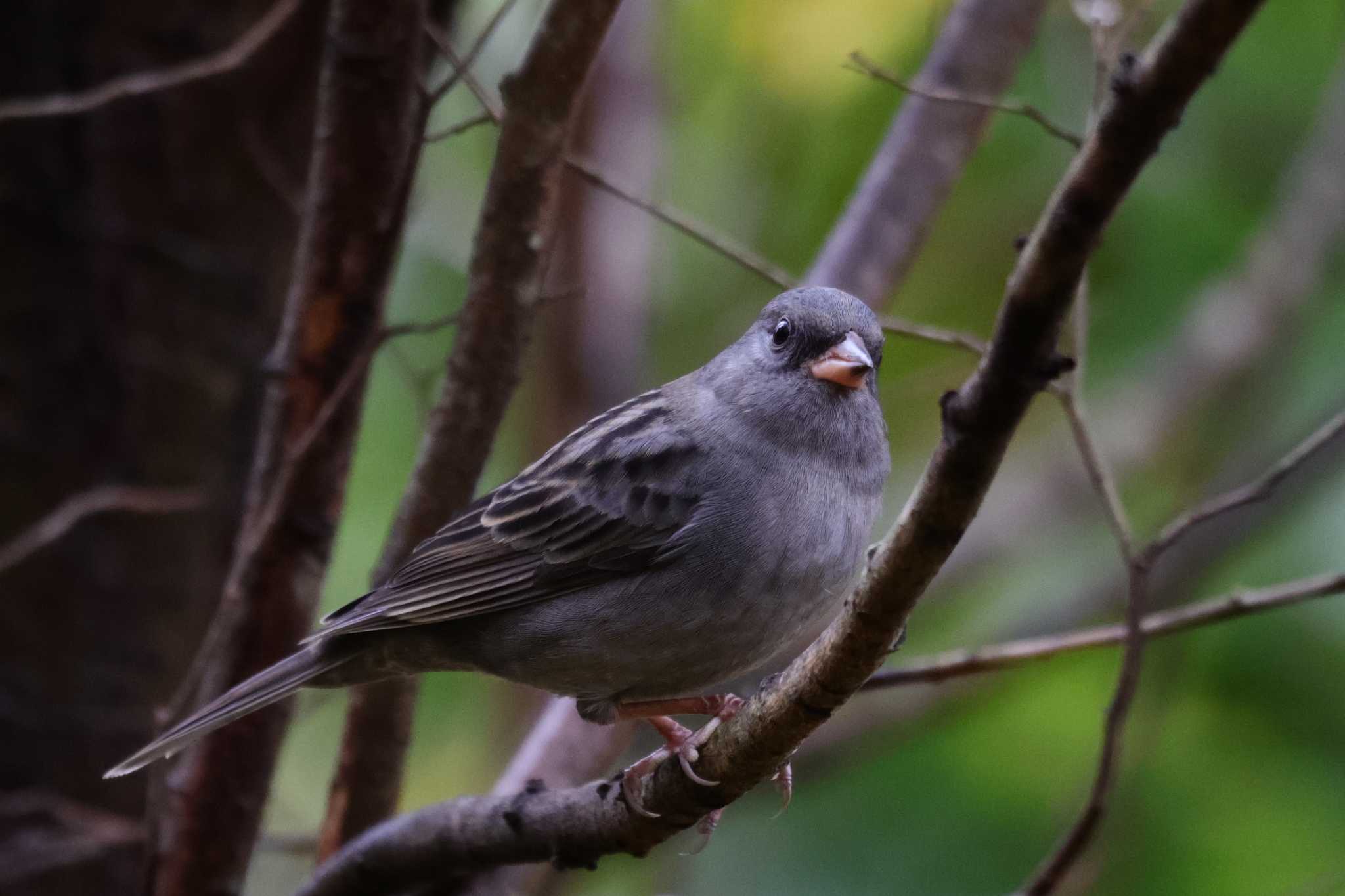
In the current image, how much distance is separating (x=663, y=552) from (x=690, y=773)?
33.2 inches

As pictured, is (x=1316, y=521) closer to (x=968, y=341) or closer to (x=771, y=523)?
(x=968, y=341)

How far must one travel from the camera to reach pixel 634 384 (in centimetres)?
588

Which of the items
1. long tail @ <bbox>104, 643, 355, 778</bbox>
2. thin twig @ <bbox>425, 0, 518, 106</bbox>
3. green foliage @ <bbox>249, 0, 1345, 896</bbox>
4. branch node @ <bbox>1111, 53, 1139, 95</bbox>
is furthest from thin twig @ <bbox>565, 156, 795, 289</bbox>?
branch node @ <bbox>1111, 53, 1139, 95</bbox>

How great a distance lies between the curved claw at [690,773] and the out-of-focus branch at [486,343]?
1148mm

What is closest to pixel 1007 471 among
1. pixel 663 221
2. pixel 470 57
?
pixel 663 221

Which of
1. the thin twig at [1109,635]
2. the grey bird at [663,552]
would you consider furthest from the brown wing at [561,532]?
the thin twig at [1109,635]

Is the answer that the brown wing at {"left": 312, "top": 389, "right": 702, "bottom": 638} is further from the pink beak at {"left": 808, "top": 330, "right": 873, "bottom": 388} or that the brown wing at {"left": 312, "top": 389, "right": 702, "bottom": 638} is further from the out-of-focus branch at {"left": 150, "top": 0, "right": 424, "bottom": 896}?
the pink beak at {"left": 808, "top": 330, "right": 873, "bottom": 388}

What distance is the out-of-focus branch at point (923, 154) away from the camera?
4.40m

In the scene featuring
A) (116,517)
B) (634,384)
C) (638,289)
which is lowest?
(116,517)

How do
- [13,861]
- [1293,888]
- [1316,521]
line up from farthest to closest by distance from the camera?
[1316,521] < [1293,888] < [13,861]

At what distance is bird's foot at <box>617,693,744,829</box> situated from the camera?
2359mm

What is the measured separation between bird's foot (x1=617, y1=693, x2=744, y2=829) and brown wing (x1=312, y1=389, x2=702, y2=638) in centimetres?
33

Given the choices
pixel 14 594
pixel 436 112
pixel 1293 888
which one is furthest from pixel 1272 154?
pixel 14 594

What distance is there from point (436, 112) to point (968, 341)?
171 inches
